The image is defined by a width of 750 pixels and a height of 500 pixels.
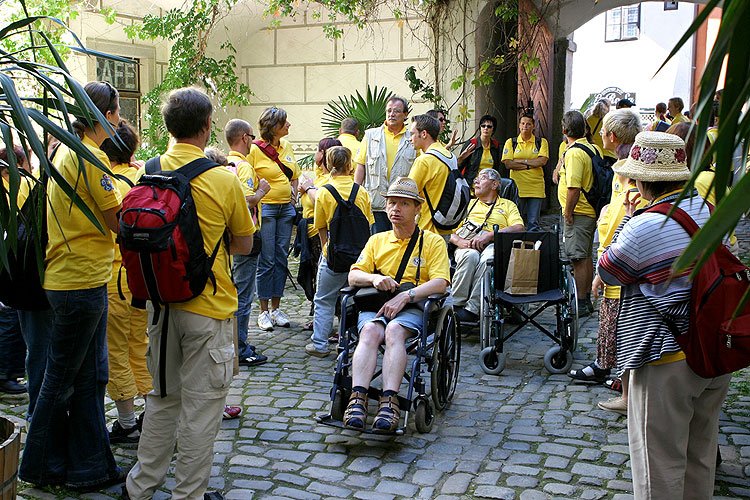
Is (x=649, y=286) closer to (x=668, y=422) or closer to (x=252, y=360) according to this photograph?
(x=668, y=422)

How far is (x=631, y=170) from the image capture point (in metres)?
3.45

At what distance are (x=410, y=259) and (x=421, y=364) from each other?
694mm

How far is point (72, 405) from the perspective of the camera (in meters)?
3.90

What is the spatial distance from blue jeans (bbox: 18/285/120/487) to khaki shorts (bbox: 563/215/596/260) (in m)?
4.93

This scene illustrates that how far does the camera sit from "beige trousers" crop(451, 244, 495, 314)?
6992mm

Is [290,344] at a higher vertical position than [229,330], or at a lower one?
lower

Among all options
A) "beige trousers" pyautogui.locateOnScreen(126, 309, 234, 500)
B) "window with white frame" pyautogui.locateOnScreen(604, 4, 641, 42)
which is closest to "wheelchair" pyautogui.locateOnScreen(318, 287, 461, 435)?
"beige trousers" pyautogui.locateOnScreen(126, 309, 234, 500)

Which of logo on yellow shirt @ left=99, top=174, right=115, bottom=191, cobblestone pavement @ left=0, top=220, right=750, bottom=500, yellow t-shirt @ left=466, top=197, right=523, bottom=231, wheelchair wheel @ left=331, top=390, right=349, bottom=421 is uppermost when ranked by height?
logo on yellow shirt @ left=99, top=174, right=115, bottom=191

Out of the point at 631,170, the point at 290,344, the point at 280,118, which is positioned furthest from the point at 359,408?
the point at 280,118

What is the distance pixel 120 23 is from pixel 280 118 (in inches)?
256

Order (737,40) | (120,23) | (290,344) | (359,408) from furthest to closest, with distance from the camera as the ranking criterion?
(120,23), (290,344), (359,408), (737,40)

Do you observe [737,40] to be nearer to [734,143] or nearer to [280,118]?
[734,143]

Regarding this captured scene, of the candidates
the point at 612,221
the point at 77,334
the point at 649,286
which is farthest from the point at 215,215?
the point at 612,221

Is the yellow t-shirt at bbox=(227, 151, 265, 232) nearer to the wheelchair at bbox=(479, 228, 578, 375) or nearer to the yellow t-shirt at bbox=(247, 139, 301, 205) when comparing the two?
the yellow t-shirt at bbox=(247, 139, 301, 205)
